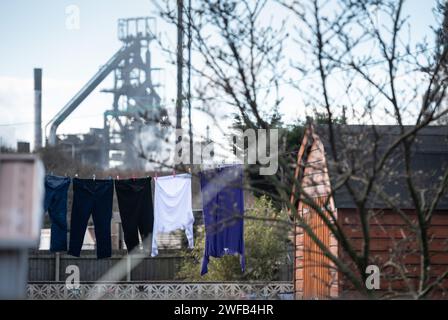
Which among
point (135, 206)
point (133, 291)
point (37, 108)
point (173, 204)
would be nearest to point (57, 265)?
point (133, 291)

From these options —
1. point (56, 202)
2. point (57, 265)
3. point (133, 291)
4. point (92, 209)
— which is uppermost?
point (56, 202)

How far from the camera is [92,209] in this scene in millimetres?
14562

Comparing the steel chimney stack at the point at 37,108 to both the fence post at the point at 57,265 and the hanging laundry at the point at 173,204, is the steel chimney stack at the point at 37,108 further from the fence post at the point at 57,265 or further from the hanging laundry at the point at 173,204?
the hanging laundry at the point at 173,204

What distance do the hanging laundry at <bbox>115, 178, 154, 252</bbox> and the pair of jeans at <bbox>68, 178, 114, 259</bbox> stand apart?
211 millimetres

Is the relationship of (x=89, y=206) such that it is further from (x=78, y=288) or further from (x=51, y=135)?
(x=51, y=135)

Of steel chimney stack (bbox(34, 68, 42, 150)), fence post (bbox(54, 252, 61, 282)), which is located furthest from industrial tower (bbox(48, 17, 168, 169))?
fence post (bbox(54, 252, 61, 282))

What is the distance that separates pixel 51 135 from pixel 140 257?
15100 mm

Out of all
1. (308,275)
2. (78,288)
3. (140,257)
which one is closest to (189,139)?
(308,275)

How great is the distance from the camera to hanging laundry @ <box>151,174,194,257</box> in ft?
46.6

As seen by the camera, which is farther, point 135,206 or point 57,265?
point 57,265

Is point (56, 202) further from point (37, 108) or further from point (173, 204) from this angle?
point (37, 108)

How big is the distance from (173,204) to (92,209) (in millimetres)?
1486

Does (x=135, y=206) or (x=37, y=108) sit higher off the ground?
(x=37, y=108)
